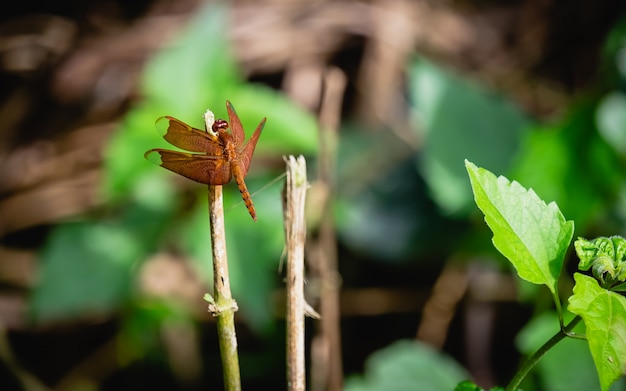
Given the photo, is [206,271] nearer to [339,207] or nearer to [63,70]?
[339,207]

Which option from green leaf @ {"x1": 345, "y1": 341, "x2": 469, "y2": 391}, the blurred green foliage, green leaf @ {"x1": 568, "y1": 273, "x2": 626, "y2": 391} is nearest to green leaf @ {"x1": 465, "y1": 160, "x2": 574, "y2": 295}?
green leaf @ {"x1": 568, "y1": 273, "x2": 626, "y2": 391}

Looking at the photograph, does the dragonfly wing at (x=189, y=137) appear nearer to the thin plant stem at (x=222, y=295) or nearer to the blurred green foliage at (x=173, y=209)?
the thin plant stem at (x=222, y=295)

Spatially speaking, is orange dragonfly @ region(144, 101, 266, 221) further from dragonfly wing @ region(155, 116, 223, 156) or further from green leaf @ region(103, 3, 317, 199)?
green leaf @ region(103, 3, 317, 199)

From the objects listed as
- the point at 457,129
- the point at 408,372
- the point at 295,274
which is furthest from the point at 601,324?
the point at 457,129

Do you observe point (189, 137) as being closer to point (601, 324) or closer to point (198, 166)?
point (198, 166)

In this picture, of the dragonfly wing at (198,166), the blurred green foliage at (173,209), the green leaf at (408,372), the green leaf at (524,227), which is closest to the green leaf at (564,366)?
the green leaf at (408,372)

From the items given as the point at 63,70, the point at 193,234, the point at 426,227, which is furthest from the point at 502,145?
the point at 63,70
